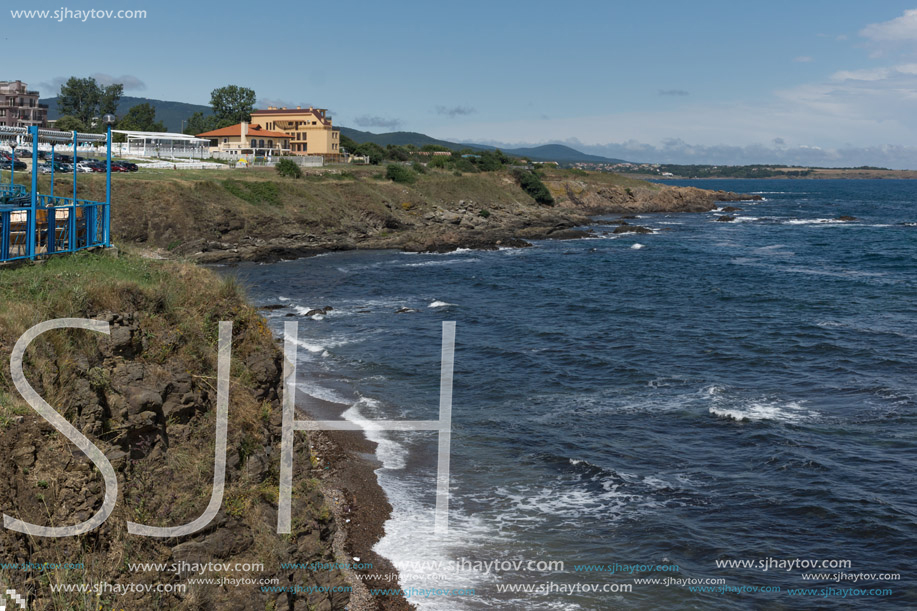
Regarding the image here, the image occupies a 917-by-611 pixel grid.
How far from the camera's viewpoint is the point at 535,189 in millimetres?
97438

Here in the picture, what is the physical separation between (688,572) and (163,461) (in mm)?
9318

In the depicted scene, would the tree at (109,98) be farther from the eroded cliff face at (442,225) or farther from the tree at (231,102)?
the eroded cliff face at (442,225)

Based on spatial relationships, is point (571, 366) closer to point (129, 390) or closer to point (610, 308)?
point (610, 308)

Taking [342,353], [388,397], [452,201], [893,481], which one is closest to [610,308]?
[342,353]

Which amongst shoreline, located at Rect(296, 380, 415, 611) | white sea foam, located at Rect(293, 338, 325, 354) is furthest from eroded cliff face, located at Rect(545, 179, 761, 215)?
shoreline, located at Rect(296, 380, 415, 611)

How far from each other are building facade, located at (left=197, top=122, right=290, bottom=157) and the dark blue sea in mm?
49949

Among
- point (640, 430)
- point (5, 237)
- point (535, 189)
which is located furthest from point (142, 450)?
point (535, 189)

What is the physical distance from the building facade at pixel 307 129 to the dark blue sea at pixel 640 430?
2315 inches

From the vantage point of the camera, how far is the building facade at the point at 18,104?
125m

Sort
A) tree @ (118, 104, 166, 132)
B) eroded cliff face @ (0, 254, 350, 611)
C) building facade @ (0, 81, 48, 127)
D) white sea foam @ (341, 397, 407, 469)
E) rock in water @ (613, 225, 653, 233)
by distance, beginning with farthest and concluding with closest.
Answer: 1. building facade @ (0, 81, 48, 127)
2. tree @ (118, 104, 166, 132)
3. rock in water @ (613, 225, 653, 233)
4. white sea foam @ (341, 397, 407, 469)
5. eroded cliff face @ (0, 254, 350, 611)

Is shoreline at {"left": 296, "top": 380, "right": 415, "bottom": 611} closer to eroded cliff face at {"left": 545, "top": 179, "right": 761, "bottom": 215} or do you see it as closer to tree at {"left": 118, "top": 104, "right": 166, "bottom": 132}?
eroded cliff face at {"left": 545, "top": 179, "right": 761, "bottom": 215}

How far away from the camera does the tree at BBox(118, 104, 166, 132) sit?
332 ft

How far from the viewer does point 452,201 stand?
80.8 metres

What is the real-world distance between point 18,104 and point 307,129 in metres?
66.0
